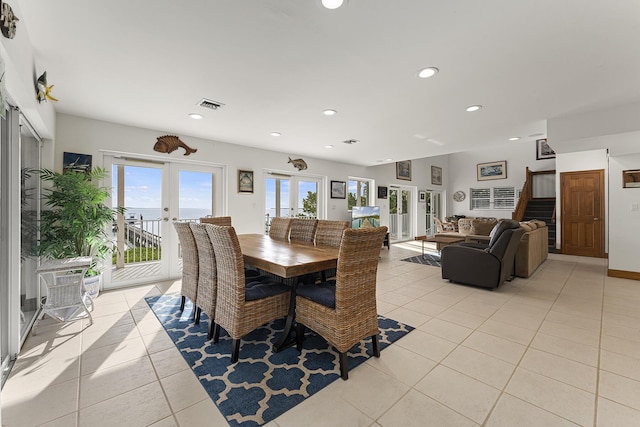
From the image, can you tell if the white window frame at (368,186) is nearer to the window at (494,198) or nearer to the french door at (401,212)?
the french door at (401,212)

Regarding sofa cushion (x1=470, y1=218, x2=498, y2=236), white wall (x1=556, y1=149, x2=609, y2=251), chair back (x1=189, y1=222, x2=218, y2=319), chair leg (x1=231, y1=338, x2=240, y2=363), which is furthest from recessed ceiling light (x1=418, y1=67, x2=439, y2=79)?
white wall (x1=556, y1=149, x2=609, y2=251)

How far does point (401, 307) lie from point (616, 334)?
1815mm

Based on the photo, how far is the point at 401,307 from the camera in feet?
→ 9.93

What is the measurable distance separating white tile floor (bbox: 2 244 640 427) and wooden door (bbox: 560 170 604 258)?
386cm

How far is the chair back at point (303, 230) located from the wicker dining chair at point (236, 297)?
1104 mm

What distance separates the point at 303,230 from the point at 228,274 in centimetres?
146

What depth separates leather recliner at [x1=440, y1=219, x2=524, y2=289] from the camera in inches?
138

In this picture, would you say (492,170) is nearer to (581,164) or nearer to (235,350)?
(581,164)

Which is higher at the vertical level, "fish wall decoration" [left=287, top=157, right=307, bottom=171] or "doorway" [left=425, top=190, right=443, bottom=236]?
"fish wall decoration" [left=287, top=157, right=307, bottom=171]

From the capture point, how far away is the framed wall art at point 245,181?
488 cm

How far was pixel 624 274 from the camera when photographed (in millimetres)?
4113

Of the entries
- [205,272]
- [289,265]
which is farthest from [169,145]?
[289,265]

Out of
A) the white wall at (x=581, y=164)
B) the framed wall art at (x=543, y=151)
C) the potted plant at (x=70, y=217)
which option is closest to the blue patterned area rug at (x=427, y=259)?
the white wall at (x=581, y=164)

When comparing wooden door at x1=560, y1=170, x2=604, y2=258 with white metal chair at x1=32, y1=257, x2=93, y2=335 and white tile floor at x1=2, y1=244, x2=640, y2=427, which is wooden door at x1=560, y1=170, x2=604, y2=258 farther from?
white metal chair at x1=32, y1=257, x2=93, y2=335
